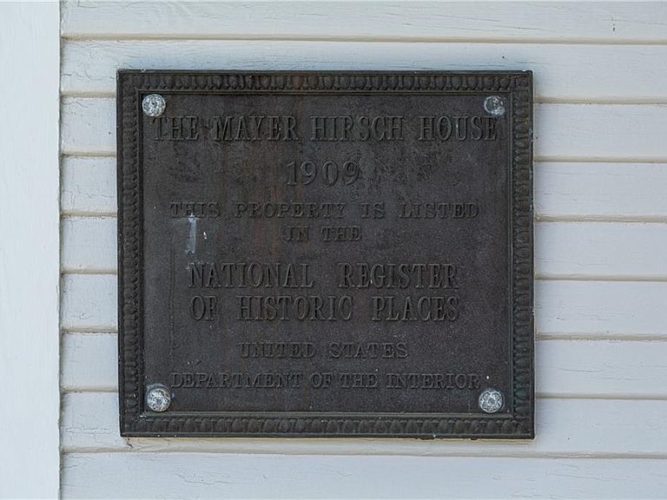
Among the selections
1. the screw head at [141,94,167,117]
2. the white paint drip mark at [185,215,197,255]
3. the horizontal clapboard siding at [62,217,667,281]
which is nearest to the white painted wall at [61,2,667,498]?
the horizontal clapboard siding at [62,217,667,281]

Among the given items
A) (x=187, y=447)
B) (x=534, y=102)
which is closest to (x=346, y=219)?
(x=534, y=102)

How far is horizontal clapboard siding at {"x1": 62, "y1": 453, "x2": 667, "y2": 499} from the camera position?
269cm

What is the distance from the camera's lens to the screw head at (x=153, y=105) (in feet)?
8.71

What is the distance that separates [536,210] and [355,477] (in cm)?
96

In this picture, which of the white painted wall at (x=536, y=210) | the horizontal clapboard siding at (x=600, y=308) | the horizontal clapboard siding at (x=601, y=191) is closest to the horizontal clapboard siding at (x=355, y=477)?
the white painted wall at (x=536, y=210)

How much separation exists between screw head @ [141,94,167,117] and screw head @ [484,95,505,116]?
37.4 inches

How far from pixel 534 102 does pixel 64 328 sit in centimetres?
156

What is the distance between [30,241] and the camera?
105 inches

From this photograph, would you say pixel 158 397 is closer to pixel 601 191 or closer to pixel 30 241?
pixel 30 241

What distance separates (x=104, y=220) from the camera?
270 centimetres

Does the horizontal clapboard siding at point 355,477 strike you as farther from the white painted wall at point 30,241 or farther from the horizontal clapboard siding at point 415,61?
the horizontal clapboard siding at point 415,61

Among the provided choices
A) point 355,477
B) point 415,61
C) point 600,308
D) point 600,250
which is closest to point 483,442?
point 355,477

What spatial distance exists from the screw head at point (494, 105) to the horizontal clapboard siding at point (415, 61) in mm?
93

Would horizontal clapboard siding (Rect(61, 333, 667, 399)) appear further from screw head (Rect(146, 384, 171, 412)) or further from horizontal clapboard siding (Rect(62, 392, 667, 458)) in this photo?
screw head (Rect(146, 384, 171, 412))
